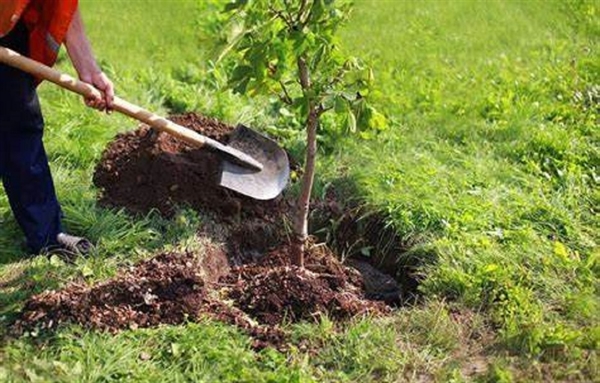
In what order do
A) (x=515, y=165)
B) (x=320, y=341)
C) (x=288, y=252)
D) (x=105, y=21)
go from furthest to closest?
(x=105, y=21) → (x=515, y=165) → (x=288, y=252) → (x=320, y=341)

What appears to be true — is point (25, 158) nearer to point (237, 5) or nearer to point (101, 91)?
point (101, 91)

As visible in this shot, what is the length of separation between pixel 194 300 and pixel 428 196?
1.56 m

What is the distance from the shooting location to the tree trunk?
391cm

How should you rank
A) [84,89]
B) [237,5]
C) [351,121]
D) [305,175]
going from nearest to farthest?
[237,5], [351,121], [84,89], [305,175]

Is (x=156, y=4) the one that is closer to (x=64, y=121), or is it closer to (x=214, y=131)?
(x=64, y=121)

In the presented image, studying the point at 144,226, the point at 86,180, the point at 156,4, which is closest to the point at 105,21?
the point at 156,4

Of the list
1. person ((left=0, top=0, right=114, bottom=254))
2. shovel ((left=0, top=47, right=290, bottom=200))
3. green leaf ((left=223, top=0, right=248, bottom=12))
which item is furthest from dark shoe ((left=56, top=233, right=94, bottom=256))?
green leaf ((left=223, top=0, right=248, bottom=12))

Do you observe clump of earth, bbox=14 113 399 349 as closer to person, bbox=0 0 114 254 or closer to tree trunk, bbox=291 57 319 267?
tree trunk, bbox=291 57 319 267

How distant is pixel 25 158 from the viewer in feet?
Result: 13.6

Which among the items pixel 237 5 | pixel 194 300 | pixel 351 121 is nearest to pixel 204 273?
pixel 194 300

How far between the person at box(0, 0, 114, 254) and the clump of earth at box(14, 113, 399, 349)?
436 millimetres

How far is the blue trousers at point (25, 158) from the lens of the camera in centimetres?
399

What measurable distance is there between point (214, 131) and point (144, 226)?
819 millimetres

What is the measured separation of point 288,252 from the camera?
4445 mm
